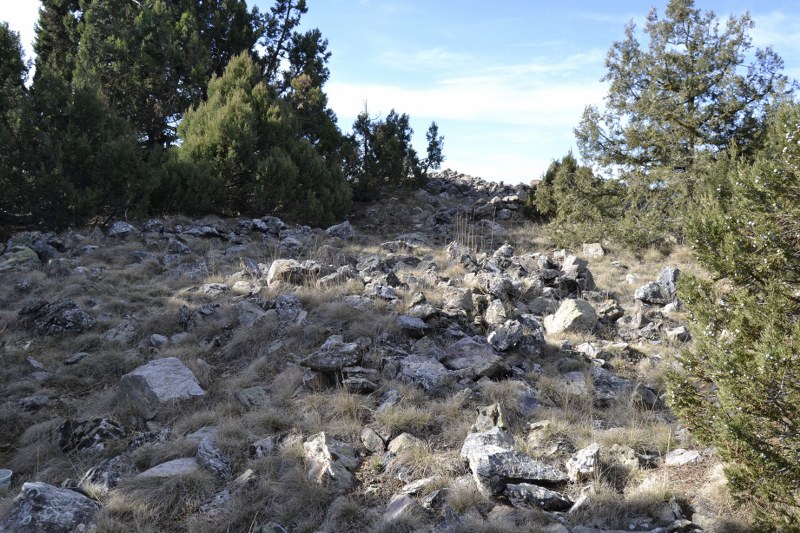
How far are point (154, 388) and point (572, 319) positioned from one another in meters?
4.33

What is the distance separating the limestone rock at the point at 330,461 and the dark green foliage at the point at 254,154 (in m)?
10.1

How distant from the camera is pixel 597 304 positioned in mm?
7668

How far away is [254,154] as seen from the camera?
45.1ft

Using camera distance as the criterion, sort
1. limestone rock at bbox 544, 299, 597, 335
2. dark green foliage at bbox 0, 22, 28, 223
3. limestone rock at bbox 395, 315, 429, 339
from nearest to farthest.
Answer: limestone rock at bbox 395, 315, 429, 339 < limestone rock at bbox 544, 299, 597, 335 < dark green foliage at bbox 0, 22, 28, 223

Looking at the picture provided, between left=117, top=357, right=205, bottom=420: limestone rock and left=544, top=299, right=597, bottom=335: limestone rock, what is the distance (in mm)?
3824

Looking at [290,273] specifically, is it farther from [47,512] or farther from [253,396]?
[47,512]

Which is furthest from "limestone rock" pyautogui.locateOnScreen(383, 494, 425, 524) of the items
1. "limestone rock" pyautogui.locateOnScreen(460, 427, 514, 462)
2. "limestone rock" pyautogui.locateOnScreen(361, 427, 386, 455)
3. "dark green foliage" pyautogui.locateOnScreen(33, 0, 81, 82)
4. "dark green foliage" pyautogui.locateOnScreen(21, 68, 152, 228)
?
"dark green foliage" pyautogui.locateOnScreen(33, 0, 81, 82)

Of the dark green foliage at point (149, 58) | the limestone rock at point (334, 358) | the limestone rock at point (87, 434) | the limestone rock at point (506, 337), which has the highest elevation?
the dark green foliage at point (149, 58)

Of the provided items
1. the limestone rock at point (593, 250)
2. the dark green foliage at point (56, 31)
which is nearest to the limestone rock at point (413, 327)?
the limestone rock at point (593, 250)

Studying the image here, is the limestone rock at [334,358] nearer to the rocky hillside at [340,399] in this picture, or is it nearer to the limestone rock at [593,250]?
the rocky hillside at [340,399]

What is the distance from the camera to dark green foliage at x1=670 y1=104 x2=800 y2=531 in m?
2.92

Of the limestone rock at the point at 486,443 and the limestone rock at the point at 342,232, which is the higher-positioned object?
the limestone rock at the point at 342,232

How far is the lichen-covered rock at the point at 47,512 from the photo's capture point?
3248mm

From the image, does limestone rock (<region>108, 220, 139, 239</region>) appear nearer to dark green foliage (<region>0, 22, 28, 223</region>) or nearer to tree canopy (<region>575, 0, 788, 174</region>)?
dark green foliage (<region>0, 22, 28, 223</region>)
